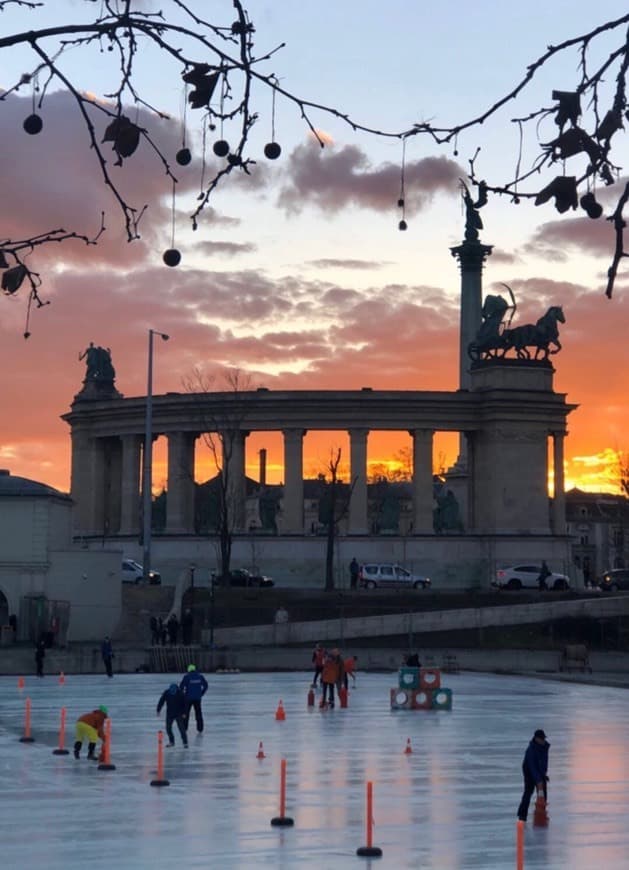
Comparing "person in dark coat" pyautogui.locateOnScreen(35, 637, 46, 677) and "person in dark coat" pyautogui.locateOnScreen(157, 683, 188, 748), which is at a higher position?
"person in dark coat" pyautogui.locateOnScreen(35, 637, 46, 677)

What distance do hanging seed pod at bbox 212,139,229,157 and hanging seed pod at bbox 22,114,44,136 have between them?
801 millimetres

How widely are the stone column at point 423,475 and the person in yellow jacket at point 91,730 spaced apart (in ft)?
199

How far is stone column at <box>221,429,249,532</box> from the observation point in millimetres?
89688

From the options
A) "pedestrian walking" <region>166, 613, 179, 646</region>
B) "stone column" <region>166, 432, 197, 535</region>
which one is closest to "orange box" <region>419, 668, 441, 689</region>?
"pedestrian walking" <region>166, 613, 179, 646</region>

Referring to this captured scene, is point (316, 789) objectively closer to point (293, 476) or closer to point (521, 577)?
point (521, 577)

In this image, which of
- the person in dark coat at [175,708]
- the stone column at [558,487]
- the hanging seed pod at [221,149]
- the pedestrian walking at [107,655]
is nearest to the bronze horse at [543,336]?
the stone column at [558,487]

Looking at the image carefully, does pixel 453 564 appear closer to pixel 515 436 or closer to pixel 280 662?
pixel 515 436

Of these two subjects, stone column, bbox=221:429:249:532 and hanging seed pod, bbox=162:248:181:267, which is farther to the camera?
stone column, bbox=221:429:249:532

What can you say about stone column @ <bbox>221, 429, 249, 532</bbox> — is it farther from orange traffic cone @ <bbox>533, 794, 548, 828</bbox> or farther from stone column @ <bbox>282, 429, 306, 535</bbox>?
orange traffic cone @ <bbox>533, 794, 548, 828</bbox>

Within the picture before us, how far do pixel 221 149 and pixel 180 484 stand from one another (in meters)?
86.3

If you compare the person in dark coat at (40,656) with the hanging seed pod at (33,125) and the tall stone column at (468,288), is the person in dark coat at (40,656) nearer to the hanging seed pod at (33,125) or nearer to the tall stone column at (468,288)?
the hanging seed pod at (33,125)

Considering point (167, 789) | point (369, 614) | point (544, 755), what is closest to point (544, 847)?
point (544, 755)

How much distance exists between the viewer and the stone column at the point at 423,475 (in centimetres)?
9106

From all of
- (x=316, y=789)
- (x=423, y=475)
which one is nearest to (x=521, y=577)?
(x=423, y=475)
